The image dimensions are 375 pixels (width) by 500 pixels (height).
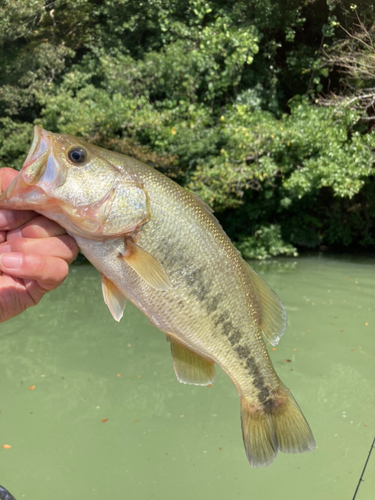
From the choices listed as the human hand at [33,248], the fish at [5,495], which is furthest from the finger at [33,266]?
the fish at [5,495]

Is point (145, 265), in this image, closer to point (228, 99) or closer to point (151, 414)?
point (151, 414)

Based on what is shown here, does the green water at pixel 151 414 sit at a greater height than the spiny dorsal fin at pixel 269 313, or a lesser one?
lesser

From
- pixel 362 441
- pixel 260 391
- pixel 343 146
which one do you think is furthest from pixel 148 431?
pixel 343 146

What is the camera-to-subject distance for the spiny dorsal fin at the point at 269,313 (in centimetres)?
201

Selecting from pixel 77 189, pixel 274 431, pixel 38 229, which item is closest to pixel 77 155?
pixel 77 189

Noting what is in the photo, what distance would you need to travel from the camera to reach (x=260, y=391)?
6.56 feet

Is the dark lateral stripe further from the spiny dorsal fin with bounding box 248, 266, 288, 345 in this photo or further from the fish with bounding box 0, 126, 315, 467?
the spiny dorsal fin with bounding box 248, 266, 288, 345

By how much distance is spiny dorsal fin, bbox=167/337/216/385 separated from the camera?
75.7 inches

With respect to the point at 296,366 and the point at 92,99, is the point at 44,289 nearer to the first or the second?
the point at 296,366

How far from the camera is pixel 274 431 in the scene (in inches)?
78.6

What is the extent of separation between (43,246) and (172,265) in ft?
1.55

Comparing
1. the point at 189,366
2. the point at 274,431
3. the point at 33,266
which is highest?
the point at 33,266

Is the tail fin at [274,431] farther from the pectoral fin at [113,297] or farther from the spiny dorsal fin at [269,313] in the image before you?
the pectoral fin at [113,297]

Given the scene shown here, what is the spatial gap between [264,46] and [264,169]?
192 inches
